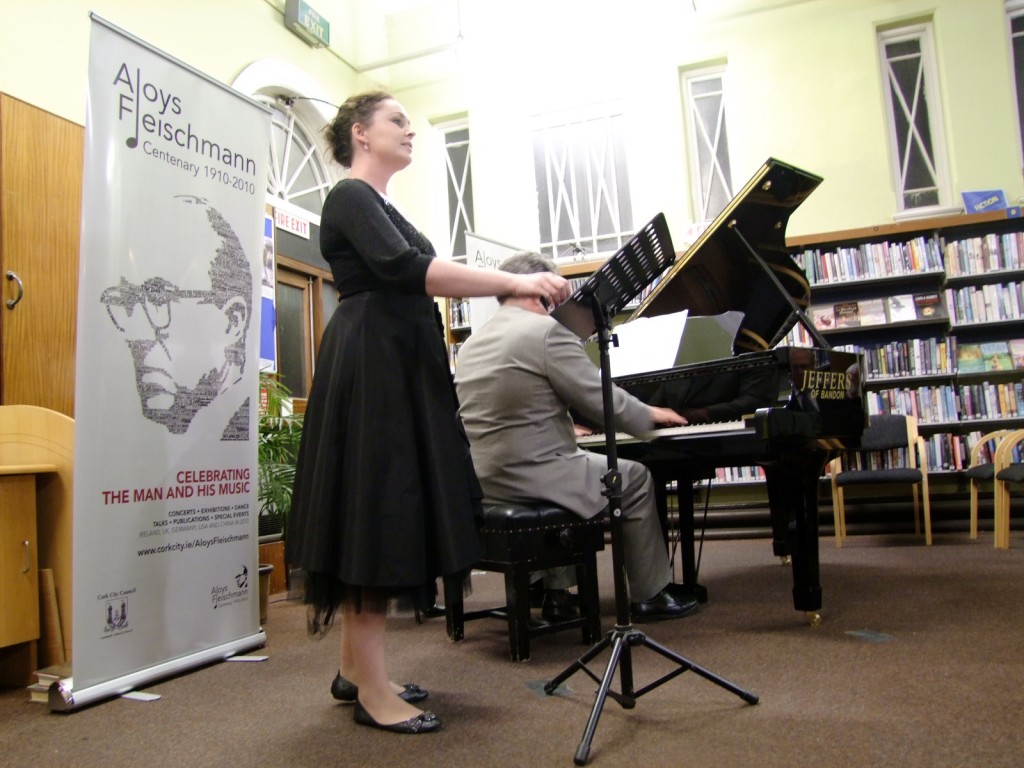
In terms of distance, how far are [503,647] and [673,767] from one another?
43.7 inches

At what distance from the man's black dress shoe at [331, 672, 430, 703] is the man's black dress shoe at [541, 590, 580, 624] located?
0.85 meters

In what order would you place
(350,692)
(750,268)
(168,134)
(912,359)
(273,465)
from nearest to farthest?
1. (350,692)
2. (168,134)
3. (750,268)
4. (273,465)
5. (912,359)

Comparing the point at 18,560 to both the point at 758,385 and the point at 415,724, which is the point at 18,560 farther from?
the point at 758,385

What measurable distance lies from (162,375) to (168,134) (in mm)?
754

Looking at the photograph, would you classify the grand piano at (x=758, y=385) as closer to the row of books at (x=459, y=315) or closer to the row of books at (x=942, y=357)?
the row of books at (x=942, y=357)

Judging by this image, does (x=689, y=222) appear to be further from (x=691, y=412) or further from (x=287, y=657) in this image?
(x=287, y=657)

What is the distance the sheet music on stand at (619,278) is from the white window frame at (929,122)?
4.60 meters

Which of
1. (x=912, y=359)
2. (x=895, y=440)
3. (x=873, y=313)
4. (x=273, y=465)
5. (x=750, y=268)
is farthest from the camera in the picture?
(x=873, y=313)

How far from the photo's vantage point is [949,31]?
5.43 m

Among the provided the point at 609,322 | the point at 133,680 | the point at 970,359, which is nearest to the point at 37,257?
the point at 133,680

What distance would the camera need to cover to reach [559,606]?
2703 mm

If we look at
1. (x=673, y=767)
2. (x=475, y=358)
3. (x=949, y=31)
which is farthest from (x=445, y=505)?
(x=949, y=31)

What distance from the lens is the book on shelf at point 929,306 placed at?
16.5 feet

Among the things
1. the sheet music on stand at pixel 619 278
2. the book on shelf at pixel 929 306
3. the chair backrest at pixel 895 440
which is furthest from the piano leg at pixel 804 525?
the book on shelf at pixel 929 306
